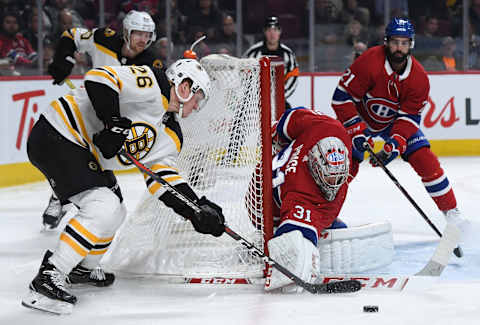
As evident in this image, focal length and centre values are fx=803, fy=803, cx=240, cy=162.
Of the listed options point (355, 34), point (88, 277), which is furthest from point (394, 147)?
point (355, 34)

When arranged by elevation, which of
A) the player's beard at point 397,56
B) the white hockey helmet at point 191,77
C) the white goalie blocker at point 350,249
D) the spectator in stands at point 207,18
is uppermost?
the white hockey helmet at point 191,77

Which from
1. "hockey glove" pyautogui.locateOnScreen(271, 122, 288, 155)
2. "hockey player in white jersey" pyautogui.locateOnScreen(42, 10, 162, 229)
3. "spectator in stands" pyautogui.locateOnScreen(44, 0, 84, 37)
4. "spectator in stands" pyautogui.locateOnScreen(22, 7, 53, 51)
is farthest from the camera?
"spectator in stands" pyautogui.locateOnScreen(44, 0, 84, 37)

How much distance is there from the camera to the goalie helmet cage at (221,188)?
117 inches

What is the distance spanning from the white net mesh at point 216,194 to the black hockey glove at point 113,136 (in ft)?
2.11

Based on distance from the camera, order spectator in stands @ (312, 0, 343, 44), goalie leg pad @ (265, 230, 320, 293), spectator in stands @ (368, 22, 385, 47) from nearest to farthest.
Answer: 1. goalie leg pad @ (265, 230, 320, 293)
2. spectator in stands @ (312, 0, 343, 44)
3. spectator in stands @ (368, 22, 385, 47)

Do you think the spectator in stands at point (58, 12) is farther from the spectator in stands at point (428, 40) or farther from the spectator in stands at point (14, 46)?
the spectator in stands at point (428, 40)

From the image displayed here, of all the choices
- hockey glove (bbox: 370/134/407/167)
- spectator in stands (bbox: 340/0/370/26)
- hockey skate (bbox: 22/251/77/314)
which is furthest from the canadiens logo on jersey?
spectator in stands (bbox: 340/0/370/26)

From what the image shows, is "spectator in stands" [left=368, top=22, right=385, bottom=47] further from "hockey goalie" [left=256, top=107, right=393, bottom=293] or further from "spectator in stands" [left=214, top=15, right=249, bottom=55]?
"hockey goalie" [left=256, top=107, right=393, bottom=293]

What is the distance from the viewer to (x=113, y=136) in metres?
2.48

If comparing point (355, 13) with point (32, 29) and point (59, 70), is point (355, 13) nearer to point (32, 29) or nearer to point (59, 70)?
point (32, 29)

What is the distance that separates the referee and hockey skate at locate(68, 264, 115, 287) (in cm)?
317

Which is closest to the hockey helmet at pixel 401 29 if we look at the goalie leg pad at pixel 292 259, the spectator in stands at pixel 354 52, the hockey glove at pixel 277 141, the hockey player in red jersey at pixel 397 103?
the hockey player in red jersey at pixel 397 103

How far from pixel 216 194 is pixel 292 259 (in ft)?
2.13

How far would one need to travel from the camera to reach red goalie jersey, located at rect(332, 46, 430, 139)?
3707mm
